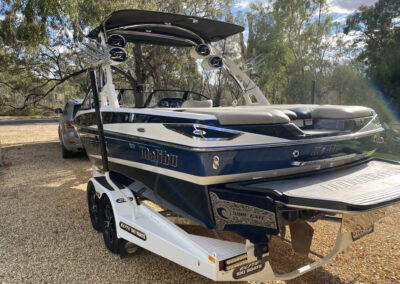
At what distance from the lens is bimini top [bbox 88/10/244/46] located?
4.02 meters

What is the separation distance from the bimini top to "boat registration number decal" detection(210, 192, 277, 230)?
280 cm

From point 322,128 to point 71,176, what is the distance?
18.7 feet

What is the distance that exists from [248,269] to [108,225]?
6.10ft

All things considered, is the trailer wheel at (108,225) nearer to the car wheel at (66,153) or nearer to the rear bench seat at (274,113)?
the rear bench seat at (274,113)

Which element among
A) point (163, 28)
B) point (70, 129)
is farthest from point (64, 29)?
point (163, 28)

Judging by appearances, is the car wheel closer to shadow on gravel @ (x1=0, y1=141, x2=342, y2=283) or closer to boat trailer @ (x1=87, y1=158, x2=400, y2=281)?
shadow on gravel @ (x1=0, y1=141, x2=342, y2=283)

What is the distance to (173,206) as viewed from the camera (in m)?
2.61

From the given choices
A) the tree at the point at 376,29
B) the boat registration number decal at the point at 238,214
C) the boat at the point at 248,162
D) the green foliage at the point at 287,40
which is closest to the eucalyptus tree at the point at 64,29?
the boat at the point at 248,162

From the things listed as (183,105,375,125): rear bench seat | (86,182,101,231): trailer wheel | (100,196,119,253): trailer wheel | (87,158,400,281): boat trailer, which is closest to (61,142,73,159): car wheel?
(86,182,101,231): trailer wheel

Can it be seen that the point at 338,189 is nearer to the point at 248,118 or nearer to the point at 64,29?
the point at 248,118

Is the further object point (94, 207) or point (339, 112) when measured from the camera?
point (94, 207)

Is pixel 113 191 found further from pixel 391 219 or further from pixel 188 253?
pixel 391 219

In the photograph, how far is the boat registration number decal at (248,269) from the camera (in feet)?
6.82

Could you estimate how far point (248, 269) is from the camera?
212 cm
